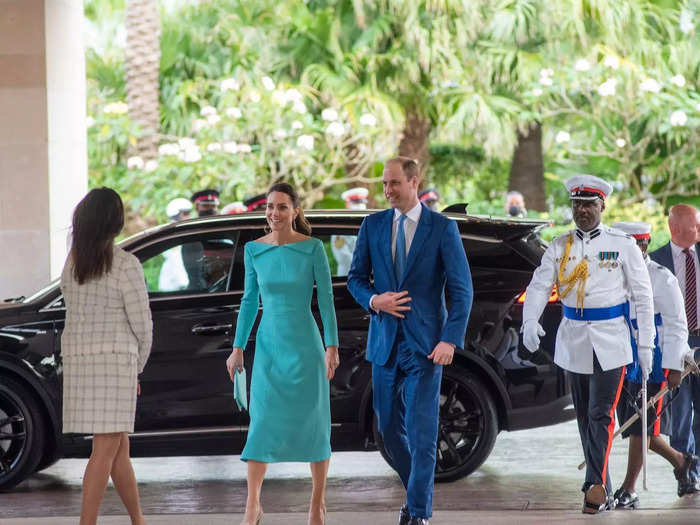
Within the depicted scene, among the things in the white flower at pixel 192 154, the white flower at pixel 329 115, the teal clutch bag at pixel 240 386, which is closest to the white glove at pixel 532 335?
the teal clutch bag at pixel 240 386

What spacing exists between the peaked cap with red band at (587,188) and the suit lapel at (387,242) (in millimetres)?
1123

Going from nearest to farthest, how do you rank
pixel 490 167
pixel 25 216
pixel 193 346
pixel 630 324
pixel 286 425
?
pixel 286 425, pixel 630 324, pixel 193 346, pixel 25 216, pixel 490 167

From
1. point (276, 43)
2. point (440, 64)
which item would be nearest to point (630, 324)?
point (440, 64)

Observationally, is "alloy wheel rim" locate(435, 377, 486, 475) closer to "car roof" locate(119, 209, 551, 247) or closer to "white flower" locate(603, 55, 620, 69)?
"car roof" locate(119, 209, 551, 247)

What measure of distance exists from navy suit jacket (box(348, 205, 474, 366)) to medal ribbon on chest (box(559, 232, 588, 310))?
79cm

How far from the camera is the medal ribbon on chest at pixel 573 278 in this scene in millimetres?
7098

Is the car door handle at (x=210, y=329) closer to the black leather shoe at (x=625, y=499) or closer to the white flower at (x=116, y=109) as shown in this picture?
the black leather shoe at (x=625, y=499)

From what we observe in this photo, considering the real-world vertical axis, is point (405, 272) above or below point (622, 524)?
above

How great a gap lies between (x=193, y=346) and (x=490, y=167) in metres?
20.5

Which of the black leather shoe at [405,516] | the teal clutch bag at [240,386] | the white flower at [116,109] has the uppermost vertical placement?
the white flower at [116,109]

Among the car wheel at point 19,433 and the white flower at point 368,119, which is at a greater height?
the white flower at point 368,119

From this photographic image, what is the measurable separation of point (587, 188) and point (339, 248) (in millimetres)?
2023

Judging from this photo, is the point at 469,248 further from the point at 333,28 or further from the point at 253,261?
the point at 333,28

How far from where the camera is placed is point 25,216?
11.6 meters
